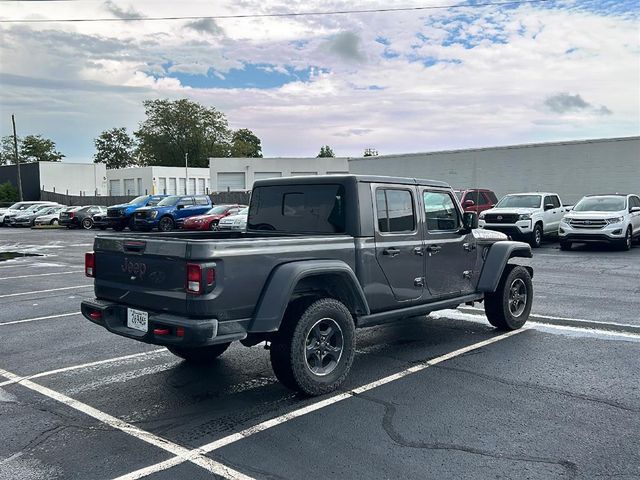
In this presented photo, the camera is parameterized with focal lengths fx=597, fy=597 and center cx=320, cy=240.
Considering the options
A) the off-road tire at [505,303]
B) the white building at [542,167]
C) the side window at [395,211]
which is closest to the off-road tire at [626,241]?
the white building at [542,167]

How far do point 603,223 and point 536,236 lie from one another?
2.21m

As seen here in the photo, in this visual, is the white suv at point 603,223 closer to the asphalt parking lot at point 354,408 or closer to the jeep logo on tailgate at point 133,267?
the asphalt parking lot at point 354,408

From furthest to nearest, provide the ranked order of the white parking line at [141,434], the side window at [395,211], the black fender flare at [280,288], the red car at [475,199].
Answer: the red car at [475,199], the side window at [395,211], the black fender flare at [280,288], the white parking line at [141,434]

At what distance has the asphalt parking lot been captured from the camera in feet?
12.4

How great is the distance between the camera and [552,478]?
11.7ft

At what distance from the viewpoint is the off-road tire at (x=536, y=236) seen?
63.8 ft

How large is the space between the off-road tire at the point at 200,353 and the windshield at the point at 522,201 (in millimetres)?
16254

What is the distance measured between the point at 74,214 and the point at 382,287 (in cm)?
3257

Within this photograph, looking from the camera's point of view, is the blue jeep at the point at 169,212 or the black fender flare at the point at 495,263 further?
the blue jeep at the point at 169,212

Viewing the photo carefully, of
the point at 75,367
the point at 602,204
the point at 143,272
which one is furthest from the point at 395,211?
the point at 602,204

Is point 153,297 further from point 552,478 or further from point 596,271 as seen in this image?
point 596,271

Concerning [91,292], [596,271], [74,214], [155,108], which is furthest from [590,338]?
[155,108]

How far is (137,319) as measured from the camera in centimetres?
488

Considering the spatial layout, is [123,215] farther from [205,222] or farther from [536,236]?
[536,236]
